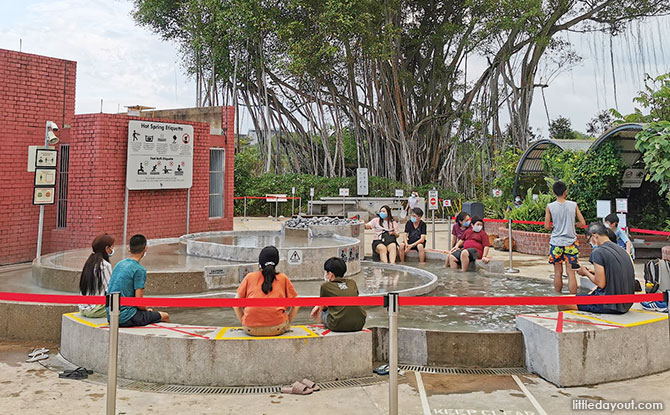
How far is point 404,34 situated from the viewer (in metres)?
23.6

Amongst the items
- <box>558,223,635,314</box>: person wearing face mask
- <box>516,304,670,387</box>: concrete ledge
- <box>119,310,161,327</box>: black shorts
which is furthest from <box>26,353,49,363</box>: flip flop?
<box>558,223,635,314</box>: person wearing face mask

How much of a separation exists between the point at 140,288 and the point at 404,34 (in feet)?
71.0

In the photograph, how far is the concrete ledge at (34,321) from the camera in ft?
18.0

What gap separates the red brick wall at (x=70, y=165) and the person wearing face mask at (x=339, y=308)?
684cm

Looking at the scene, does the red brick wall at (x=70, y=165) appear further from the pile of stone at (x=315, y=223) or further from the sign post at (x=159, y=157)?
the pile of stone at (x=315, y=223)

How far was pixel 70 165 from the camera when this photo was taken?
995cm

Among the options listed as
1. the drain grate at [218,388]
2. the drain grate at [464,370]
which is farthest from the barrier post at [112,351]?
the drain grate at [464,370]

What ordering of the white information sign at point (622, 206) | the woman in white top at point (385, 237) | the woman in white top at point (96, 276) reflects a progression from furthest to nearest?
the woman in white top at point (385, 237) → the white information sign at point (622, 206) → the woman in white top at point (96, 276)

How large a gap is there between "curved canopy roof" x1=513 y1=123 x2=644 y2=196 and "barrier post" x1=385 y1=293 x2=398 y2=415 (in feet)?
32.7

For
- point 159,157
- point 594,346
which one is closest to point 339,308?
point 594,346

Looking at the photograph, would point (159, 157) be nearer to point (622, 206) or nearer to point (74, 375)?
point (74, 375)

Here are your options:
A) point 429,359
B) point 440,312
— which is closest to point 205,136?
point 440,312

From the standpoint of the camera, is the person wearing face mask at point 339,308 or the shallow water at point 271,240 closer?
the person wearing face mask at point 339,308

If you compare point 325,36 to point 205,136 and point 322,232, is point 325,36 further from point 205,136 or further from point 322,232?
point 322,232
